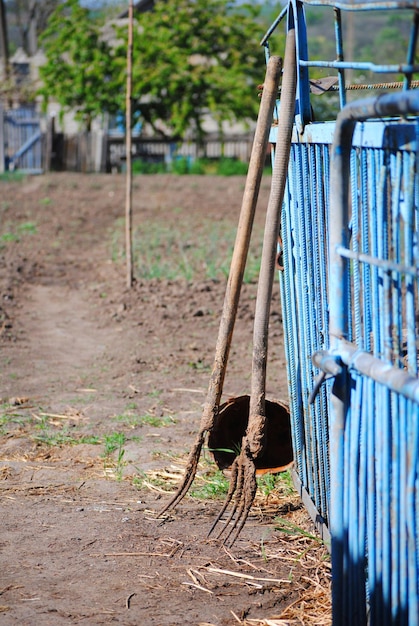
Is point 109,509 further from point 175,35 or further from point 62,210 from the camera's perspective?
point 175,35

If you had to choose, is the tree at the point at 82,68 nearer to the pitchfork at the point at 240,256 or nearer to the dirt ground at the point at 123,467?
the dirt ground at the point at 123,467

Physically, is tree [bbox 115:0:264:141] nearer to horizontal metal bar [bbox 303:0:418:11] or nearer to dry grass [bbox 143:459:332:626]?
dry grass [bbox 143:459:332:626]

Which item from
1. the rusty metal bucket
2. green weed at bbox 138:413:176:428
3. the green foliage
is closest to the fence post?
the green foliage

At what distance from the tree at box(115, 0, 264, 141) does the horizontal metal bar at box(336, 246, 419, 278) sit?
23.2 m

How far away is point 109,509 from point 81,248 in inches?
357

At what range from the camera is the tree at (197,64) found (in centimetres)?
2517

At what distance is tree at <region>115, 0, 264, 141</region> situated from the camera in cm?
2517

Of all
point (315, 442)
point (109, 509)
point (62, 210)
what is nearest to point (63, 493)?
point (109, 509)

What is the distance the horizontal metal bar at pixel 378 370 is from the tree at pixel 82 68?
2381 cm

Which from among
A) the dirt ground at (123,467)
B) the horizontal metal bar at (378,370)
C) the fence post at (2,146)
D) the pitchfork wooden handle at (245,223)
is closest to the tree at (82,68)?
the fence post at (2,146)

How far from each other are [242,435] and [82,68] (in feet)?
76.4

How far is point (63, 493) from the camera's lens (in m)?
4.24

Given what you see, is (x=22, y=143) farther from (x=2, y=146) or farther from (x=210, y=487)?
(x=210, y=487)

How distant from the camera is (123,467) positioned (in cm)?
460
